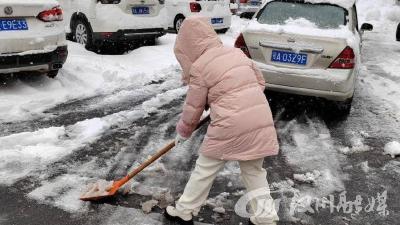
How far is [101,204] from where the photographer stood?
141 inches

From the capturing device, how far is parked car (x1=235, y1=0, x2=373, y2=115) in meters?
5.51

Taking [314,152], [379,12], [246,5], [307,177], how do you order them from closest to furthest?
1. [307,177]
2. [314,152]
3. [246,5]
4. [379,12]

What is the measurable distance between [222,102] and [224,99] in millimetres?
24

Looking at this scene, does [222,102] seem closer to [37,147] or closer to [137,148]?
[137,148]

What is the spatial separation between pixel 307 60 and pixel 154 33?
4.60 m

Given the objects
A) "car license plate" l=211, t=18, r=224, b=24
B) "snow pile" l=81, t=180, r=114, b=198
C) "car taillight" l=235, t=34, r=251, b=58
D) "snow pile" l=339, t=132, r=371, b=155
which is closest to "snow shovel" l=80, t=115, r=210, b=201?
"snow pile" l=81, t=180, r=114, b=198

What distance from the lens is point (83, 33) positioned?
9062 millimetres

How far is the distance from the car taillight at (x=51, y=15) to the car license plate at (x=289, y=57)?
3.03 m

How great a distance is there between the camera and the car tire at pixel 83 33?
8891 mm

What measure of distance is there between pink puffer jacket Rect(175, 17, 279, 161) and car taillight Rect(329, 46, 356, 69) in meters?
2.74

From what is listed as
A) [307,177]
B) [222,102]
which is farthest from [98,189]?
[307,177]

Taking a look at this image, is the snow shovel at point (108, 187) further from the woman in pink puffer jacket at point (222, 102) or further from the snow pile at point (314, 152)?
the snow pile at point (314, 152)

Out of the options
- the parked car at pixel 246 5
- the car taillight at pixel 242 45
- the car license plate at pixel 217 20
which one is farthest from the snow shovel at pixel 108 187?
the parked car at pixel 246 5

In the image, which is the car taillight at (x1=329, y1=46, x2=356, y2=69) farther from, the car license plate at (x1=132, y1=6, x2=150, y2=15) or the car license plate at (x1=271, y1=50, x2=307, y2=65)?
the car license plate at (x1=132, y1=6, x2=150, y2=15)
